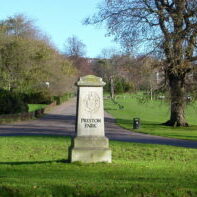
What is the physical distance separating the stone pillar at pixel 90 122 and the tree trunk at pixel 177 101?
2408 centimetres

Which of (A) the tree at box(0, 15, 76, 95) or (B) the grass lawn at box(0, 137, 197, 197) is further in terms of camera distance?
(A) the tree at box(0, 15, 76, 95)

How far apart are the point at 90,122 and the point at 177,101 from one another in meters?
24.6

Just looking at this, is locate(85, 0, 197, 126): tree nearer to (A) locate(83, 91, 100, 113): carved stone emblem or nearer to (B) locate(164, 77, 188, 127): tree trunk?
(B) locate(164, 77, 188, 127): tree trunk

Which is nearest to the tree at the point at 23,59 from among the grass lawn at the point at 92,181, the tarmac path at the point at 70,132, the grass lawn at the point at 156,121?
the grass lawn at the point at 156,121

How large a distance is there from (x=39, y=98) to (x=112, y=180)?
66.6 m

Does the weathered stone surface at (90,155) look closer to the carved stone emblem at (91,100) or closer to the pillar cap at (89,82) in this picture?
the carved stone emblem at (91,100)

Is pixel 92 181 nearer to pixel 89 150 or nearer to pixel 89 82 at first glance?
pixel 89 150

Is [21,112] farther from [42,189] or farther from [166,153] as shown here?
[42,189]

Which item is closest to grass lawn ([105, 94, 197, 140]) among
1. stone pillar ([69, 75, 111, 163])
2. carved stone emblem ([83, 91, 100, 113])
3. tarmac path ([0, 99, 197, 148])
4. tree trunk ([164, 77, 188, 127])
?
tree trunk ([164, 77, 188, 127])

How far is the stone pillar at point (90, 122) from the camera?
33.6 ft

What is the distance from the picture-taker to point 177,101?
112 feet

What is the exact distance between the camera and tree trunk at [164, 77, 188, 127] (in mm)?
34003

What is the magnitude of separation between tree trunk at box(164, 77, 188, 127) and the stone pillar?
24.1 m

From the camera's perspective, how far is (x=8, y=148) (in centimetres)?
1747
